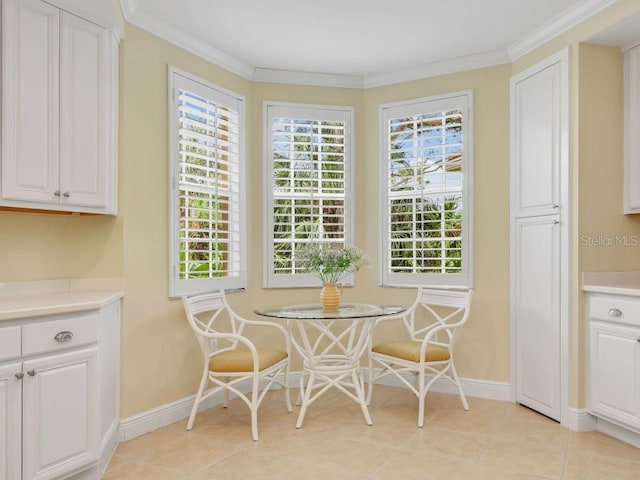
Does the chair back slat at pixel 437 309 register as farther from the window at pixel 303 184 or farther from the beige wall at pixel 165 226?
the window at pixel 303 184

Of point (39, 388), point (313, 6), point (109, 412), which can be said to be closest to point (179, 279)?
point (109, 412)

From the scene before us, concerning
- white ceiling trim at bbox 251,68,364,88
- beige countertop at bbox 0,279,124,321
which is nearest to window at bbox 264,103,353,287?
white ceiling trim at bbox 251,68,364,88

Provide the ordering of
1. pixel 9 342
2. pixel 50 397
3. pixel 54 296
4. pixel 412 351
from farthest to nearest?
1. pixel 412 351
2. pixel 54 296
3. pixel 50 397
4. pixel 9 342

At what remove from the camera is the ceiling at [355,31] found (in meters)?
3.16

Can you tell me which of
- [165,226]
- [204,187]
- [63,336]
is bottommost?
[63,336]

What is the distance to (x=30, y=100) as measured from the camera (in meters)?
2.53

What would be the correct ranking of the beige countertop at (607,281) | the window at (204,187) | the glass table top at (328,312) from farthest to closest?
the window at (204,187), the glass table top at (328,312), the beige countertop at (607,281)

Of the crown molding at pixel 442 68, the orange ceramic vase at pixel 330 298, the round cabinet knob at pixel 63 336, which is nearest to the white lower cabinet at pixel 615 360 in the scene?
the orange ceramic vase at pixel 330 298

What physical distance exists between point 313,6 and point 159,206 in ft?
5.35

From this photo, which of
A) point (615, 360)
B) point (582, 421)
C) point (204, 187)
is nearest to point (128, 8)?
point (204, 187)

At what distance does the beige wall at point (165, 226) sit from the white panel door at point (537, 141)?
135 millimetres

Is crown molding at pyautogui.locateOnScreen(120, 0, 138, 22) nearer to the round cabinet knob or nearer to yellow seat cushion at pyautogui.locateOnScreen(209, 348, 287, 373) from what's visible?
the round cabinet knob

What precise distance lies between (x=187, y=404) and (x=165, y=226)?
1.27m

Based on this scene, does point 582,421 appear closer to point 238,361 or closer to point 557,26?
point 238,361
